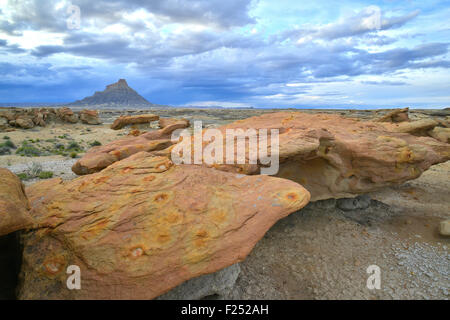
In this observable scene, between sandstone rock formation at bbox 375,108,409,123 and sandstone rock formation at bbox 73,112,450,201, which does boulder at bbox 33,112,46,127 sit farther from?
sandstone rock formation at bbox 375,108,409,123

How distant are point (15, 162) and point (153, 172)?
49.4ft

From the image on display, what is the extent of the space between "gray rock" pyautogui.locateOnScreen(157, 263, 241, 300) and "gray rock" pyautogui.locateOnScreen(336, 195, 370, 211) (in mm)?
5224

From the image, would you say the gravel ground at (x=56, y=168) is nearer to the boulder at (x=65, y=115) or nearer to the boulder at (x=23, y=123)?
the boulder at (x=23, y=123)

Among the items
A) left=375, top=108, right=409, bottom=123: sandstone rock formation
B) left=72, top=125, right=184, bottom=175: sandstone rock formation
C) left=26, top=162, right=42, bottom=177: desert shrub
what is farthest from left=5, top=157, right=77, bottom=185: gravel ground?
left=375, top=108, right=409, bottom=123: sandstone rock formation

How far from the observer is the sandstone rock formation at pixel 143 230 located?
11.0 ft

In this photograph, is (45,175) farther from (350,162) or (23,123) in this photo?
(23,123)

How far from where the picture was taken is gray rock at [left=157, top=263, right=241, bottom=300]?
13.3ft

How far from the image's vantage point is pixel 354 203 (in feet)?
28.0

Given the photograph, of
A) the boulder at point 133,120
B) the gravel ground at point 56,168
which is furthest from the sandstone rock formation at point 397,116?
the boulder at point 133,120

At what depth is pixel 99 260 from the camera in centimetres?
345

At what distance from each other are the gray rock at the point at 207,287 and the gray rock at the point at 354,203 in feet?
17.1

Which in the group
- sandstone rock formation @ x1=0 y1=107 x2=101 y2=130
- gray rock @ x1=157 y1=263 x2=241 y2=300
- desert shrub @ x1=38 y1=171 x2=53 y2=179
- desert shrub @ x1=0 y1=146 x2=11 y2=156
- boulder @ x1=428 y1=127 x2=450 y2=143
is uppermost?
sandstone rock formation @ x1=0 y1=107 x2=101 y2=130

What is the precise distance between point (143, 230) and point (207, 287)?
1.53 metres

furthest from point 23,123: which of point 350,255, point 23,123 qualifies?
point 350,255
